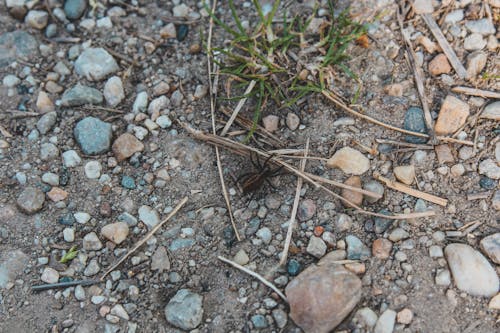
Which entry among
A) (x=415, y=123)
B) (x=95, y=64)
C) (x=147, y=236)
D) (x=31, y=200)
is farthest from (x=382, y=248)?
(x=95, y=64)

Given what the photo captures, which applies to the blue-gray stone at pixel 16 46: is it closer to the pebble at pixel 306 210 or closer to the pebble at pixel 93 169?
the pebble at pixel 93 169

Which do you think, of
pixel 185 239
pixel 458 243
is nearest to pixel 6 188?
pixel 185 239

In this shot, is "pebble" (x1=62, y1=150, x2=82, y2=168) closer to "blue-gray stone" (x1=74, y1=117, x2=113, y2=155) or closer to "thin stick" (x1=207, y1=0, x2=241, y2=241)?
"blue-gray stone" (x1=74, y1=117, x2=113, y2=155)

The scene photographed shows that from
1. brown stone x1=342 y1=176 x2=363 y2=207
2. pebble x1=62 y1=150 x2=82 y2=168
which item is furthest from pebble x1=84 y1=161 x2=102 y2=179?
brown stone x1=342 y1=176 x2=363 y2=207

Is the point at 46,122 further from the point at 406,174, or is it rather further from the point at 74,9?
the point at 406,174

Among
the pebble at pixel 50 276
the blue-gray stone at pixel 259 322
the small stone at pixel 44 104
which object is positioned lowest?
the pebble at pixel 50 276

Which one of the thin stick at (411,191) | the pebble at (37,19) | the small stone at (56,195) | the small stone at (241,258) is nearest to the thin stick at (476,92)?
the thin stick at (411,191)
